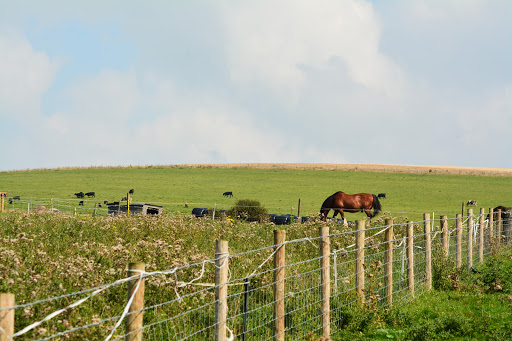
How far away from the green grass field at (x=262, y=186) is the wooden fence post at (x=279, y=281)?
4013 centimetres

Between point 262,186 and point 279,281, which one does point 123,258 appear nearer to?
point 279,281

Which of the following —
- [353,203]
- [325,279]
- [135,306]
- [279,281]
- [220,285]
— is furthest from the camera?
[353,203]

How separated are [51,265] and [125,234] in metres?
6.66

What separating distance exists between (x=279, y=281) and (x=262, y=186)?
68.0 meters

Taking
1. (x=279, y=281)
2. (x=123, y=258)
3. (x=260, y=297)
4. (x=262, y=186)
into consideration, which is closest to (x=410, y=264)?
(x=260, y=297)

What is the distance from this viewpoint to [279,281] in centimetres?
781

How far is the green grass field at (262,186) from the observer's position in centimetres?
5899

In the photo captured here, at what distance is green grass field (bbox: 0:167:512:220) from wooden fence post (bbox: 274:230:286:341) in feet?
132

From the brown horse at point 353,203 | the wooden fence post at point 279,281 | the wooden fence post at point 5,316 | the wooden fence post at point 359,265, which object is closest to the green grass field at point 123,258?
the wooden fence post at point 359,265

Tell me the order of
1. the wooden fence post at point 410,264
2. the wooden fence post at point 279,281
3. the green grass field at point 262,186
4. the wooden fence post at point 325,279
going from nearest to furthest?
the wooden fence post at point 279,281, the wooden fence post at point 325,279, the wooden fence post at point 410,264, the green grass field at point 262,186

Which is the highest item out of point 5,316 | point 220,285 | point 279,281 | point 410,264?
point 5,316

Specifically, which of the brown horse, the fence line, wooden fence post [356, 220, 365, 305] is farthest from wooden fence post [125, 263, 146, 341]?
the brown horse

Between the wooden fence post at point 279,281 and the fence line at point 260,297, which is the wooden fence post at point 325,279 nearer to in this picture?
the fence line at point 260,297

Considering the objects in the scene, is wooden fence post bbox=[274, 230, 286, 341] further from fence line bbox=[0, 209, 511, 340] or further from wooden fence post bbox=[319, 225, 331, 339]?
wooden fence post bbox=[319, 225, 331, 339]
